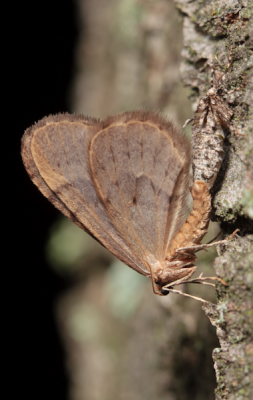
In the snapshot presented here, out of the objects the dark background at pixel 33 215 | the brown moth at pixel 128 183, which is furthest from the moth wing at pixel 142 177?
the dark background at pixel 33 215

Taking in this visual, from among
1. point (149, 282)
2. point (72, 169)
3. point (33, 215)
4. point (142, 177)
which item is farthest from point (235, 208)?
point (33, 215)

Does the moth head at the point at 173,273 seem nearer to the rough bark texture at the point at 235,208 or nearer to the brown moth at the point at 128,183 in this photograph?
the brown moth at the point at 128,183

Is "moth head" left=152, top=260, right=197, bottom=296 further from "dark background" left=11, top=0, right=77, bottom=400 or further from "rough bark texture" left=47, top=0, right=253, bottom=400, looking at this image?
"dark background" left=11, top=0, right=77, bottom=400

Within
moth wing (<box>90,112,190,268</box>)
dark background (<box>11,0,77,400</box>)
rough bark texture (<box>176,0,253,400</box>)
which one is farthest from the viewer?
dark background (<box>11,0,77,400</box>)

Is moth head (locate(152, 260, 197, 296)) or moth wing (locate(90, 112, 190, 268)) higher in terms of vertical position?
moth wing (locate(90, 112, 190, 268))

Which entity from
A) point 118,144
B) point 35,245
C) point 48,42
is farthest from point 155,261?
point 48,42

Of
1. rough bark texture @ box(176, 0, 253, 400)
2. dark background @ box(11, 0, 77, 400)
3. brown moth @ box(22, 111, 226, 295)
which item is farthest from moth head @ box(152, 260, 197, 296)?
dark background @ box(11, 0, 77, 400)
